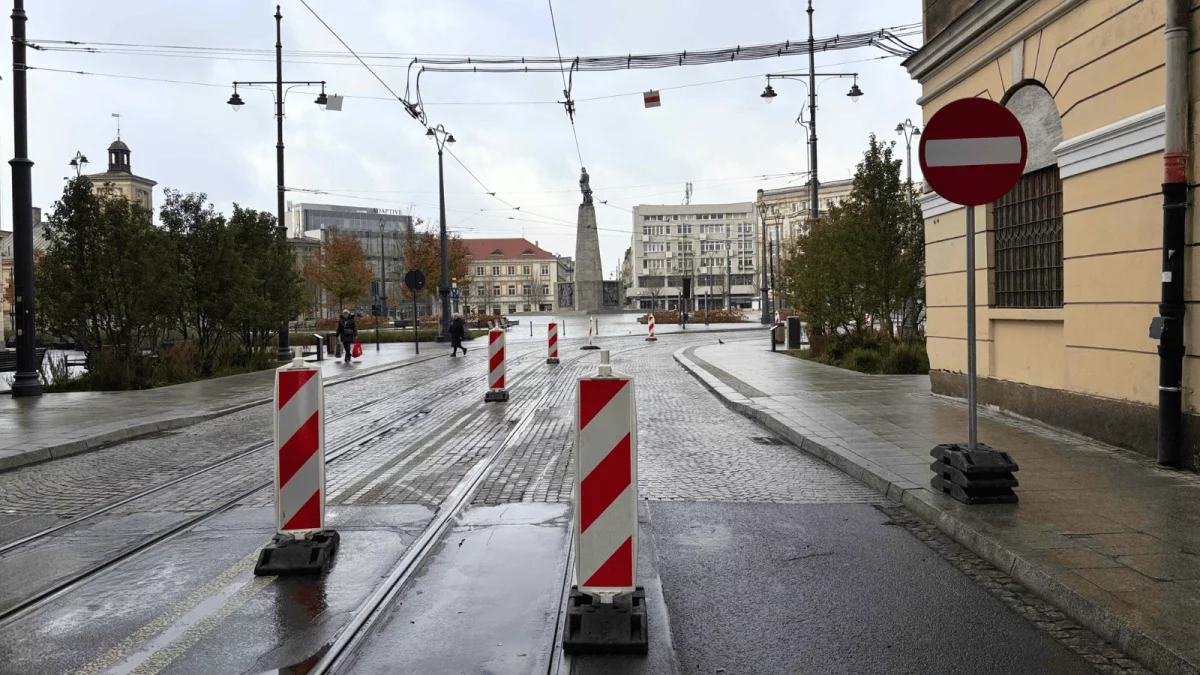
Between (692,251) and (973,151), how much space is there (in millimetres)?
127870

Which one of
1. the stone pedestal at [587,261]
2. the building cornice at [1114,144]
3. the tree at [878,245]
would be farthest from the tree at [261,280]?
the stone pedestal at [587,261]

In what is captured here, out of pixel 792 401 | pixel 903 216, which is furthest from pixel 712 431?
pixel 903 216

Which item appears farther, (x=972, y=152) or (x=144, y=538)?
(x=972, y=152)

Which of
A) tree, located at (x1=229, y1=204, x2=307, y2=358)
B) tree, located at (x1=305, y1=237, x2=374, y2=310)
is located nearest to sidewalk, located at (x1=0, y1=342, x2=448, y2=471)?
tree, located at (x1=229, y1=204, x2=307, y2=358)

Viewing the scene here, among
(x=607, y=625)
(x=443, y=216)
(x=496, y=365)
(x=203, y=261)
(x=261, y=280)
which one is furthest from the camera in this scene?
(x=443, y=216)

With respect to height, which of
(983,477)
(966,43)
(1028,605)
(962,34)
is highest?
(962,34)

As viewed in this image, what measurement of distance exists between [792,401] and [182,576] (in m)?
9.48

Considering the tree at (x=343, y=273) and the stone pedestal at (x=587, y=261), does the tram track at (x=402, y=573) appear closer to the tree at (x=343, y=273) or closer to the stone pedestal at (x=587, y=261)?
the tree at (x=343, y=273)

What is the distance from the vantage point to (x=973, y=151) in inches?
253

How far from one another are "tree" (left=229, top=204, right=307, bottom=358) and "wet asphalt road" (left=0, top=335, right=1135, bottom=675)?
1295 centimetres

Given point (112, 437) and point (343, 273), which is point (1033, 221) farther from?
point (343, 273)

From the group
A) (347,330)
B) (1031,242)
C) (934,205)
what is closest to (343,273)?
(347,330)

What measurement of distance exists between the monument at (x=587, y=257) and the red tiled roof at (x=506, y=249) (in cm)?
5280

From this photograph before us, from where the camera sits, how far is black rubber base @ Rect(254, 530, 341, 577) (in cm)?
508
